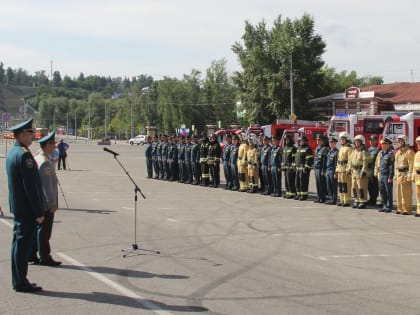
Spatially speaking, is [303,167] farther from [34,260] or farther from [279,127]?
[279,127]

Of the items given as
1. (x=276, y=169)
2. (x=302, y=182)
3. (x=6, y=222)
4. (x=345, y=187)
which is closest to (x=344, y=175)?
(x=345, y=187)

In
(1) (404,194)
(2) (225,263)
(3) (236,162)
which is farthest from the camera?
(3) (236,162)

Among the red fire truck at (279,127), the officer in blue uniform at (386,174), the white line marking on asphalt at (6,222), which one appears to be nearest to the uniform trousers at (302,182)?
the officer in blue uniform at (386,174)

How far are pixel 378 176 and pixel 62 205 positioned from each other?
8.74 meters

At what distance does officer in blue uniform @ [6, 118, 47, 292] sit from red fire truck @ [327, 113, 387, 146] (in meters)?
30.1

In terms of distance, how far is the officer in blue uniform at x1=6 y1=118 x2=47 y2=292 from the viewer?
7094 mm

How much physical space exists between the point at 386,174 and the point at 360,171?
2.69 ft

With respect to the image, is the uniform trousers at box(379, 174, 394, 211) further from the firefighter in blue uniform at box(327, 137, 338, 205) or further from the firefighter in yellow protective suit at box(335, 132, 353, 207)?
the firefighter in blue uniform at box(327, 137, 338, 205)

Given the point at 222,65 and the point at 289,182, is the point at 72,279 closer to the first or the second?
the point at 289,182

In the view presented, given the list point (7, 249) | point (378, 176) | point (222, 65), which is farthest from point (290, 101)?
point (7, 249)

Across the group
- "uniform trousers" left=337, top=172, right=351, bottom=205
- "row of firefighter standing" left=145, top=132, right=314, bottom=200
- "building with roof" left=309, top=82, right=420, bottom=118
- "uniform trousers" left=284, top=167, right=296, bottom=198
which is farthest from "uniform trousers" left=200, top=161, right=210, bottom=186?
"building with roof" left=309, top=82, right=420, bottom=118

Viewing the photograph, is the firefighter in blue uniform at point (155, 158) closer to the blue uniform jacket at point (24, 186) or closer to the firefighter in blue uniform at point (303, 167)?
the firefighter in blue uniform at point (303, 167)

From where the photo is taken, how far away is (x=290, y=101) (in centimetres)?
5859

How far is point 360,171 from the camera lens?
1608 cm
